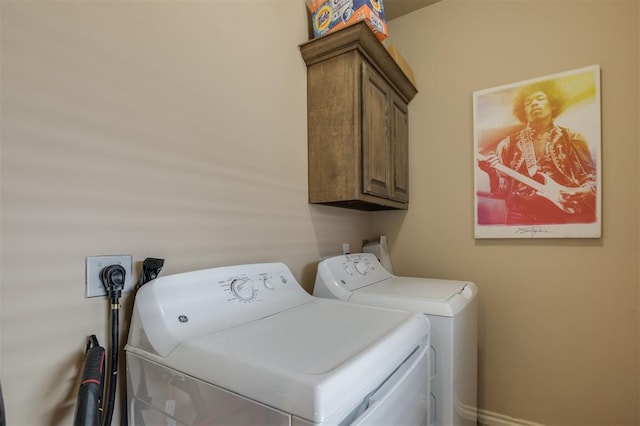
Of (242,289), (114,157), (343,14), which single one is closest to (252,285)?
(242,289)

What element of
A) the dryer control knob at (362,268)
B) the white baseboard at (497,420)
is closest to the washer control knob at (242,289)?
the dryer control knob at (362,268)

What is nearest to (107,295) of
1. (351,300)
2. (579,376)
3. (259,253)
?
(259,253)

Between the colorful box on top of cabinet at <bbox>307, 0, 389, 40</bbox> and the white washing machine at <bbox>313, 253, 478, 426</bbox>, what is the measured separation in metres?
1.15

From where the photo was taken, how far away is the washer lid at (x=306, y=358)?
0.57 m

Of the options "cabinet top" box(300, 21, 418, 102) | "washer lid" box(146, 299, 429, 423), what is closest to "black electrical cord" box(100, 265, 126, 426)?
"washer lid" box(146, 299, 429, 423)

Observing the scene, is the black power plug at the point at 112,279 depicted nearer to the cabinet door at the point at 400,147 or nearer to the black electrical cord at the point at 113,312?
the black electrical cord at the point at 113,312

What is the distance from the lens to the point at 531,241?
1.83 meters

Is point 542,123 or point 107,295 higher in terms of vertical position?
point 542,123

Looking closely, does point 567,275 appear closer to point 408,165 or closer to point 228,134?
point 408,165

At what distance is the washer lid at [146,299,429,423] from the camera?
57 centimetres

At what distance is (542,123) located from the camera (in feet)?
5.88

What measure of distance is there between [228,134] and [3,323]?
2.75 feet

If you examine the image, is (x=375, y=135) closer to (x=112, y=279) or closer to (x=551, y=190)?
(x=551, y=190)

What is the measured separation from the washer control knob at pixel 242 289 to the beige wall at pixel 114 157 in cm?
16
